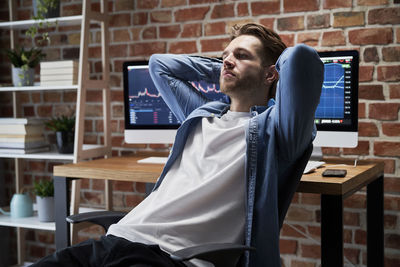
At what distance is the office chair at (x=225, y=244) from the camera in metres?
1.22

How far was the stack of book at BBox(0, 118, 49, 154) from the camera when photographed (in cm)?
279

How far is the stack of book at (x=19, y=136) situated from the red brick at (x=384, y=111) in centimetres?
190

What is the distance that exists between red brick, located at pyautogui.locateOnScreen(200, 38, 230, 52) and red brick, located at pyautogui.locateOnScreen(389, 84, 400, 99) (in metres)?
0.91

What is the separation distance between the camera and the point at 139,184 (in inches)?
118

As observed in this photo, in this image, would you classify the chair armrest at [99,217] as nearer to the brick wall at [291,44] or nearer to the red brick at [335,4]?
the brick wall at [291,44]

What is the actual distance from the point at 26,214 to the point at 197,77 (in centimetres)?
144

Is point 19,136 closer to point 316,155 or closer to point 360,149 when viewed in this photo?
point 316,155


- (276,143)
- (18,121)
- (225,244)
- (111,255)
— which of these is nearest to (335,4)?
(276,143)

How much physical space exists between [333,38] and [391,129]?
55cm

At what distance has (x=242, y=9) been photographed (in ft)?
8.78

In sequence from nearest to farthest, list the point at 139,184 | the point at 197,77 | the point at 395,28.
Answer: the point at 197,77 < the point at 395,28 < the point at 139,184

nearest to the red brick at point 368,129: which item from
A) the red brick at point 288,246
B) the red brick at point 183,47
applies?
the red brick at point 288,246

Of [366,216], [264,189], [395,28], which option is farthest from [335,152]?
[264,189]

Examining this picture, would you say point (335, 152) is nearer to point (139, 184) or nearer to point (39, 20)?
point (139, 184)
